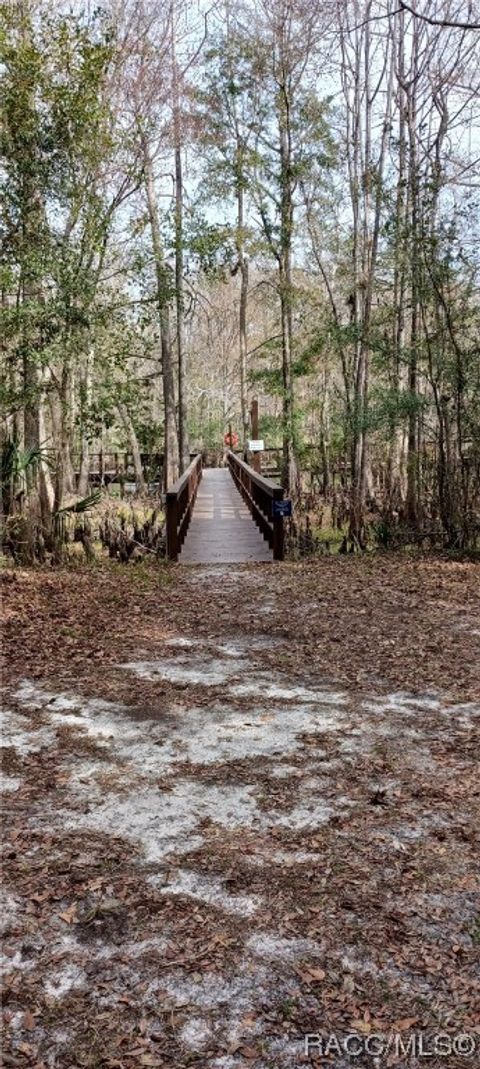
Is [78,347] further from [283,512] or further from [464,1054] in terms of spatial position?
[464,1054]

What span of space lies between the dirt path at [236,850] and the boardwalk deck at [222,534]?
3887 millimetres

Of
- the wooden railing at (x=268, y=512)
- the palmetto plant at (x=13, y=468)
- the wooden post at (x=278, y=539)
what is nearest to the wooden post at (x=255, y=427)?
the wooden railing at (x=268, y=512)

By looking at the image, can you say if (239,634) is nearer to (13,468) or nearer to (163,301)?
(13,468)

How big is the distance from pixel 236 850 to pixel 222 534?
8.49 meters

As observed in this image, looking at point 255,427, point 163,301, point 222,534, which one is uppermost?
point 163,301

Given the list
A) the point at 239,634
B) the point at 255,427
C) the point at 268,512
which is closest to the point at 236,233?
the point at 255,427

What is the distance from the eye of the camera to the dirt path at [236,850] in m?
1.83

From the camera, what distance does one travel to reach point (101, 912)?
223cm

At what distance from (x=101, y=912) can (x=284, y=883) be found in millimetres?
569

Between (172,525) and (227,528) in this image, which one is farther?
(227,528)

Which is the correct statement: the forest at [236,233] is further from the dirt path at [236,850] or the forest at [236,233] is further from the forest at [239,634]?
the dirt path at [236,850]

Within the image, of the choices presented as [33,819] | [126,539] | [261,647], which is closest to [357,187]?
[126,539]

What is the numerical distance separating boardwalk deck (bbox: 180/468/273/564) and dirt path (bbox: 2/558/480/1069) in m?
3.89

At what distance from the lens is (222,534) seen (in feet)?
36.0
